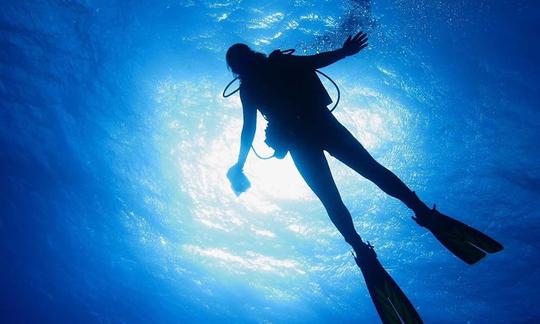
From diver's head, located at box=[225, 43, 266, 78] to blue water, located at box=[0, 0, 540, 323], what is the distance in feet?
17.0

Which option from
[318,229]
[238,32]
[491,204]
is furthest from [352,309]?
[238,32]

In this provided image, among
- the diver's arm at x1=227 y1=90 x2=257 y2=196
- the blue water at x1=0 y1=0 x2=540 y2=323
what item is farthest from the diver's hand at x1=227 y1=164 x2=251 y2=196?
the blue water at x1=0 y1=0 x2=540 y2=323

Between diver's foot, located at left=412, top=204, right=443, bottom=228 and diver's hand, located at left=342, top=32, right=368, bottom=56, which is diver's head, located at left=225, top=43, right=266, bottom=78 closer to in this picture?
diver's hand, located at left=342, top=32, right=368, bottom=56

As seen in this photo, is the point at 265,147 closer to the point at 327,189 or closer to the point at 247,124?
the point at 247,124

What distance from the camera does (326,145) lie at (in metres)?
3.77

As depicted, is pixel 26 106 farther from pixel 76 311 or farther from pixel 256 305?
pixel 76 311

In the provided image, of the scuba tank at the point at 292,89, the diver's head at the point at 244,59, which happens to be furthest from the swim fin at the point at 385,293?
the diver's head at the point at 244,59

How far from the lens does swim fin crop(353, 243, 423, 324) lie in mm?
3611

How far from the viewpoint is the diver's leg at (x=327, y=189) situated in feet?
12.2

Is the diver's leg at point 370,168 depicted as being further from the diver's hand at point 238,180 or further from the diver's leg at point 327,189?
the diver's hand at point 238,180

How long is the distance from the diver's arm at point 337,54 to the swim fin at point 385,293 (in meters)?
2.09

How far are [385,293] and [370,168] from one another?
1381mm

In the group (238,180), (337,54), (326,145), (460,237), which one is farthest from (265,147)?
(460,237)

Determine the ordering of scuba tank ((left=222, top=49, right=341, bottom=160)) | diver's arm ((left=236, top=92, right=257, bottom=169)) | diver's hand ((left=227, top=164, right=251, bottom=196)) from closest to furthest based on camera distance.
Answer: scuba tank ((left=222, top=49, right=341, bottom=160))
diver's arm ((left=236, top=92, right=257, bottom=169))
diver's hand ((left=227, top=164, right=251, bottom=196))
